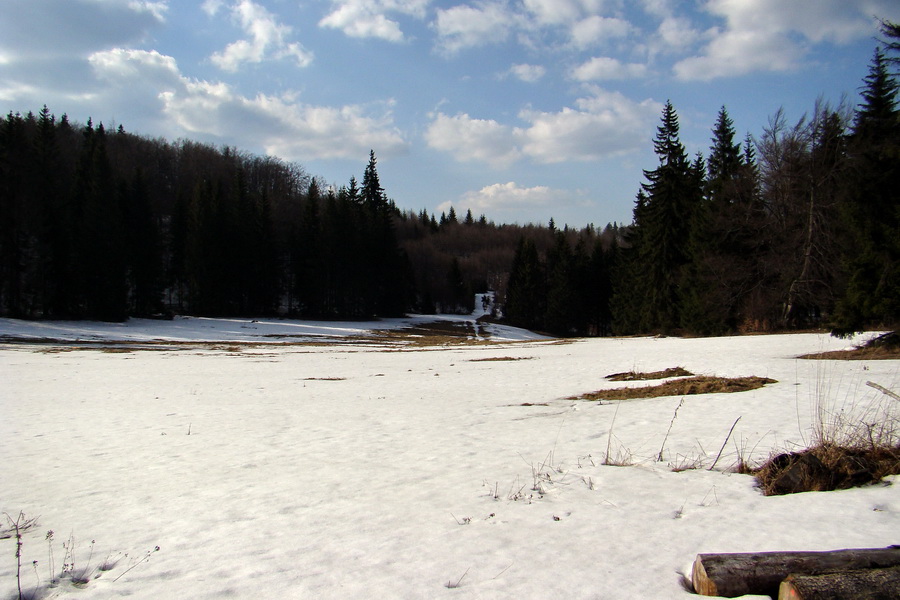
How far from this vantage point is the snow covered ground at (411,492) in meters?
3.46

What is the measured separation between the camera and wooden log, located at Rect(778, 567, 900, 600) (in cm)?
248

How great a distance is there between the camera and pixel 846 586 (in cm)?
252

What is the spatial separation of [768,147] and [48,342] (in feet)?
162

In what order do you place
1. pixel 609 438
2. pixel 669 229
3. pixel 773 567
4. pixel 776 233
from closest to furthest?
1. pixel 773 567
2. pixel 609 438
3. pixel 776 233
4. pixel 669 229

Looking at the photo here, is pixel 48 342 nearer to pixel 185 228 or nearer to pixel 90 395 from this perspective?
pixel 90 395

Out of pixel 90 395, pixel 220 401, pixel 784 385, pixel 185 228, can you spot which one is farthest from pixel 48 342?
pixel 784 385

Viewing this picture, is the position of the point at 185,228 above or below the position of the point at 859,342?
above

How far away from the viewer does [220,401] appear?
1228cm

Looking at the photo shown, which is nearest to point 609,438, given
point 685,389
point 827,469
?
point 827,469

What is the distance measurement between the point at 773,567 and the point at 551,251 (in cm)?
7992

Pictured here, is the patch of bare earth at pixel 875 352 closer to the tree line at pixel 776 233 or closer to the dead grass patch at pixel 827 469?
the tree line at pixel 776 233

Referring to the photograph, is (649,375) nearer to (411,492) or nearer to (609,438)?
(609,438)

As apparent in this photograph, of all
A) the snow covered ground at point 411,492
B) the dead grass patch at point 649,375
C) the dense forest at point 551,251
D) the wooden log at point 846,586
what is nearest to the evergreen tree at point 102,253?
the dense forest at point 551,251

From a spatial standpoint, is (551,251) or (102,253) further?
(551,251)
